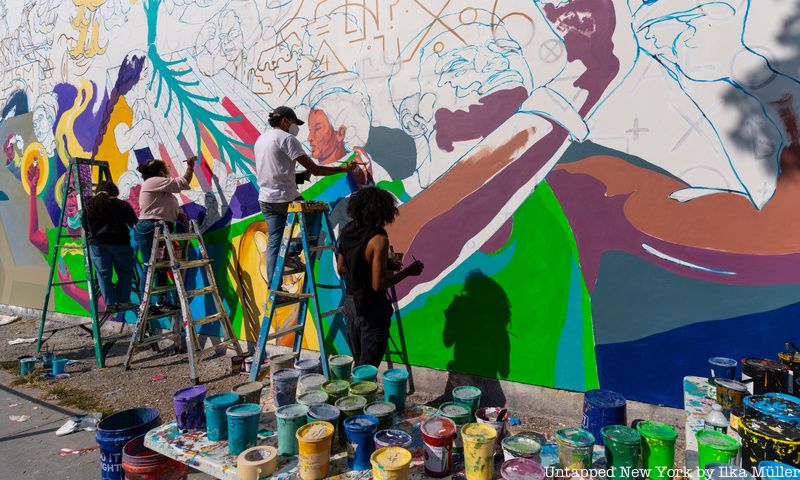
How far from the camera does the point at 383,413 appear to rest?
6.64ft

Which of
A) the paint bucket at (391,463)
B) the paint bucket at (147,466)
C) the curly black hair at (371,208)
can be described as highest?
the curly black hair at (371,208)

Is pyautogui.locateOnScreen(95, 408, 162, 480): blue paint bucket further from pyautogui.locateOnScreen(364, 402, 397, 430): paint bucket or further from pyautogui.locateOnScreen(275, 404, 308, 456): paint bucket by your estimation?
pyautogui.locateOnScreen(364, 402, 397, 430): paint bucket

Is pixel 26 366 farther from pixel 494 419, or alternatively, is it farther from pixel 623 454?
pixel 623 454

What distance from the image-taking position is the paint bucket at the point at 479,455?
1.74 m

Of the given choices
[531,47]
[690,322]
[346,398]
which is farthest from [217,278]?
[690,322]

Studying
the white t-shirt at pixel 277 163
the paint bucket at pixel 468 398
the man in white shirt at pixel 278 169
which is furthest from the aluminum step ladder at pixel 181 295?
the paint bucket at pixel 468 398

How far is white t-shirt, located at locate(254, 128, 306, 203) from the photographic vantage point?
387cm

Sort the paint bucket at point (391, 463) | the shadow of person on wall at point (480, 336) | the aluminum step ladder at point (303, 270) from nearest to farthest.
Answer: the paint bucket at point (391, 463)
the shadow of person on wall at point (480, 336)
the aluminum step ladder at point (303, 270)

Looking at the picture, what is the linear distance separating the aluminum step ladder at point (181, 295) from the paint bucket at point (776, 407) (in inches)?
168

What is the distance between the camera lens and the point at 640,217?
321cm

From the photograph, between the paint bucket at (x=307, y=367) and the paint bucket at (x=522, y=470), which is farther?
the paint bucket at (x=307, y=367)

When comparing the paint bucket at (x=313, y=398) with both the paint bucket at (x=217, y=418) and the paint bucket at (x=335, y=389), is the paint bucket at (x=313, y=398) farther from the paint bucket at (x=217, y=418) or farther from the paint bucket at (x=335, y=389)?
the paint bucket at (x=217, y=418)

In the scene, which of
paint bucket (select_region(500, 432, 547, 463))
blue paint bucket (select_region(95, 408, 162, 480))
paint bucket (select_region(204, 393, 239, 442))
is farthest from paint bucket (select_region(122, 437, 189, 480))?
paint bucket (select_region(500, 432, 547, 463))

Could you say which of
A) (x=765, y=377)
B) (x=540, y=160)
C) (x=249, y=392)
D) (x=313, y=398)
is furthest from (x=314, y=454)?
(x=540, y=160)
